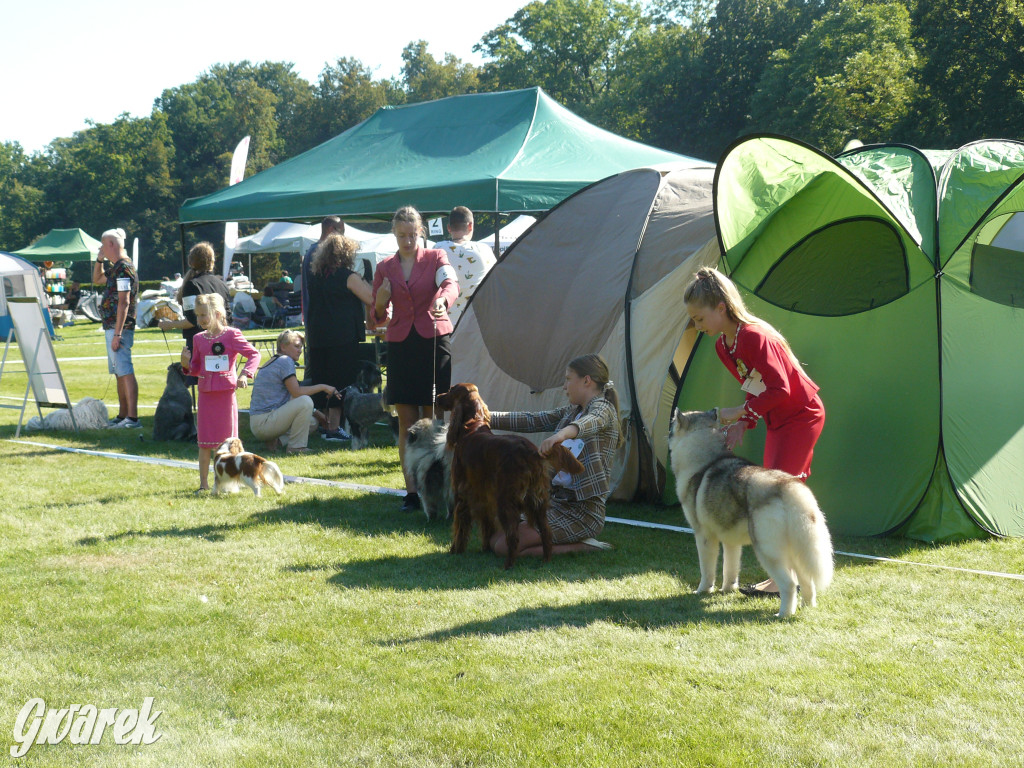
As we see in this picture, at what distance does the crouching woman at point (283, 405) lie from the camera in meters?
8.64

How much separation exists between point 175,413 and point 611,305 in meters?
4.95

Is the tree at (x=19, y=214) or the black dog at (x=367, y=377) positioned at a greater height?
the tree at (x=19, y=214)

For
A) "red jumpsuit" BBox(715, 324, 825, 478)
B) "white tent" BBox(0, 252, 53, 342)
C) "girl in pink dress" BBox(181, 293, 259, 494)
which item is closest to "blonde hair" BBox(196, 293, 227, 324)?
"girl in pink dress" BBox(181, 293, 259, 494)

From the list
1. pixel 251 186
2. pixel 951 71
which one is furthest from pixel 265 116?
pixel 251 186

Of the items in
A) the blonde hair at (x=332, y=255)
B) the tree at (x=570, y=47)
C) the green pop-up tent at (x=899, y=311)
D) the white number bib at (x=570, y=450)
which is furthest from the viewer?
the tree at (x=570, y=47)

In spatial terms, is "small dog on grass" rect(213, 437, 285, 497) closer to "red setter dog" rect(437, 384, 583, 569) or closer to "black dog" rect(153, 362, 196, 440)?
"red setter dog" rect(437, 384, 583, 569)

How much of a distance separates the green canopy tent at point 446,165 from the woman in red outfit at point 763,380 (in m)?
4.44

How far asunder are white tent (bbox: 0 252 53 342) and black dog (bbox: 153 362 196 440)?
1409mm

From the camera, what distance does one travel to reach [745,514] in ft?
13.6

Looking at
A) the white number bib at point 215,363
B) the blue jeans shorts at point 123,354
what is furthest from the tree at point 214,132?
the white number bib at point 215,363

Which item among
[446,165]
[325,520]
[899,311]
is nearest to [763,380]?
[899,311]

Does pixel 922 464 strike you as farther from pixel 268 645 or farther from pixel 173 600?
pixel 173 600

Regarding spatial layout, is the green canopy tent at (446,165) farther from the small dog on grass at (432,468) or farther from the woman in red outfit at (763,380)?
the woman in red outfit at (763,380)

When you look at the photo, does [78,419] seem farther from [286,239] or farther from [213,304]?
[286,239]
